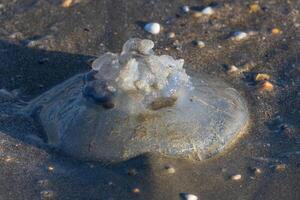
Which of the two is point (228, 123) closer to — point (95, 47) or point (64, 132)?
point (64, 132)

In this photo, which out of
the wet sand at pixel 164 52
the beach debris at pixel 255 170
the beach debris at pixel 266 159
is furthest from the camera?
the beach debris at pixel 266 159

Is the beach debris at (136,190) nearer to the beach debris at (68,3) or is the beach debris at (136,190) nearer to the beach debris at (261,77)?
the beach debris at (261,77)

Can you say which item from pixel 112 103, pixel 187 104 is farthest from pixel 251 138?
pixel 112 103

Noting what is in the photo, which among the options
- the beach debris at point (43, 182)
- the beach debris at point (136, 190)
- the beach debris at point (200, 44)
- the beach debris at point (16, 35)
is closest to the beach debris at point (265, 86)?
the beach debris at point (200, 44)

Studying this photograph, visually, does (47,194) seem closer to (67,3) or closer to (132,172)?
(132,172)

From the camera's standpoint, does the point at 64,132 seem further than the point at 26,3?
No

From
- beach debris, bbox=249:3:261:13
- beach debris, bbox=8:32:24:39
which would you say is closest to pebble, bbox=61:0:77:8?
beach debris, bbox=8:32:24:39
